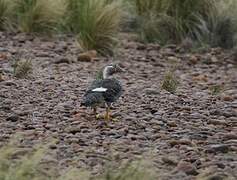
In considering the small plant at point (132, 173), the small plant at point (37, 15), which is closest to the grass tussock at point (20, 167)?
the small plant at point (132, 173)

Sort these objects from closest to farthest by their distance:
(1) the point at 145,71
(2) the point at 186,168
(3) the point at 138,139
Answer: (2) the point at 186,168
(3) the point at 138,139
(1) the point at 145,71

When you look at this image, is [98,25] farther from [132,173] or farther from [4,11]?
[132,173]

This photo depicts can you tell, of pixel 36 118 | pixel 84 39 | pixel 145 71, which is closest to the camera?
pixel 36 118

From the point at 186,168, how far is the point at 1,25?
7.29 m

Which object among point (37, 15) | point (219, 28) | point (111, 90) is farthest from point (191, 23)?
point (111, 90)

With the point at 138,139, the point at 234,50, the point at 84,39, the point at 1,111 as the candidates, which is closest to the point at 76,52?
the point at 84,39

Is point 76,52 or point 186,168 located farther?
point 76,52

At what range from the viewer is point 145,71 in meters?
10.9

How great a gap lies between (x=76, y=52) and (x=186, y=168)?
603 centimetres

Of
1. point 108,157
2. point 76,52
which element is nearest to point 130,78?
point 76,52

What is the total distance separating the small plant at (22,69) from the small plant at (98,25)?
6.99 feet

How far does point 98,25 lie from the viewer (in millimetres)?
11898

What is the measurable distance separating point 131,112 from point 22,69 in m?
2.11

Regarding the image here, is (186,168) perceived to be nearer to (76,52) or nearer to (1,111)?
(1,111)
